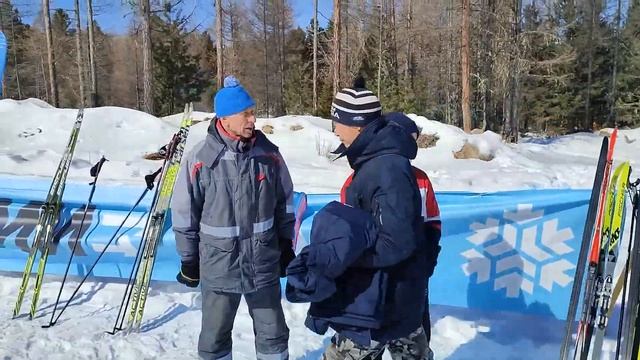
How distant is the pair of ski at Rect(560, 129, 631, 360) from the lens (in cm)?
215

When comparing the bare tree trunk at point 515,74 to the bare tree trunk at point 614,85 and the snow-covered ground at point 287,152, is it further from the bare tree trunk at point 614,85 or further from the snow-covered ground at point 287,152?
the bare tree trunk at point 614,85

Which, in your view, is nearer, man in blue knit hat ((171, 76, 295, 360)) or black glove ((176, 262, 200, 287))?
man in blue knit hat ((171, 76, 295, 360))

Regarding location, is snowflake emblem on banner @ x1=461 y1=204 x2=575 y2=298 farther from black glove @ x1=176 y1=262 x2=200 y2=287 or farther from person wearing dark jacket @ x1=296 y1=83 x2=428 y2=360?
black glove @ x1=176 y1=262 x2=200 y2=287

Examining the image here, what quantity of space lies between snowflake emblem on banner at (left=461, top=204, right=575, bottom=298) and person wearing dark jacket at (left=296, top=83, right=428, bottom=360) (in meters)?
1.90

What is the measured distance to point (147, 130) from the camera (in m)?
14.3

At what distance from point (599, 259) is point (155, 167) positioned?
28.4 feet

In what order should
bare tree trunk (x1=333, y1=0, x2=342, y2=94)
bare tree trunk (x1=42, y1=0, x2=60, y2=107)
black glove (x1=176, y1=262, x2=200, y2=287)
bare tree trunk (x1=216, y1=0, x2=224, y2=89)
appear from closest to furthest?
black glove (x1=176, y1=262, x2=200, y2=287) → bare tree trunk (x1=333, y1=0, x2=342, y2=94) → bare tree trunk (x1=216, y1=0, x2=224, y2=89) → bare tree trunk (x1=42, y1=0, x2=60, y2=107)

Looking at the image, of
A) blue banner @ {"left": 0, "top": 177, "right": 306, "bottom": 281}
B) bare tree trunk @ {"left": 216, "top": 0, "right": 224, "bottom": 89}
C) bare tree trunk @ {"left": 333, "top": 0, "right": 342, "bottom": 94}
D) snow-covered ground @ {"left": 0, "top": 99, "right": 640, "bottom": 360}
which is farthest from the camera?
bare tree trunk @ {"left": 216, "top": 0, "right": 224, "bottom": 89}

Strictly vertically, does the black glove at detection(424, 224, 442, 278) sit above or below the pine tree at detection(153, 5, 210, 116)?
below

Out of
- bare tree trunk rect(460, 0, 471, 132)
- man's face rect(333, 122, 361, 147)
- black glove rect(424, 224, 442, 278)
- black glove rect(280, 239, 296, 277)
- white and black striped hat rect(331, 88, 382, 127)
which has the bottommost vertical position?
black glove rect(280, 239, 296, 277)

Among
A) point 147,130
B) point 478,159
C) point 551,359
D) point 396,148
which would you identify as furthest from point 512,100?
point 396,148

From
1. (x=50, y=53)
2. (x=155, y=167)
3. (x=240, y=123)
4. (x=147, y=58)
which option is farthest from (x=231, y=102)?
(x=50, y=53)

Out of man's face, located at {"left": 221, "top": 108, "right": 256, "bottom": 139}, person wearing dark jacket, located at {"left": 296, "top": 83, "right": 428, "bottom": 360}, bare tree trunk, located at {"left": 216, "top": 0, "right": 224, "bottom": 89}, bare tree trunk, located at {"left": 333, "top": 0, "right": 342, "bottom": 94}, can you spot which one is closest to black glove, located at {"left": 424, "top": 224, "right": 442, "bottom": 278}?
person wearing dark jacket, located at {"left": 296, "top": 83, "right": 428, "bottom": 360}

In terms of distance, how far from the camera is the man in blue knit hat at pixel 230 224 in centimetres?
258
